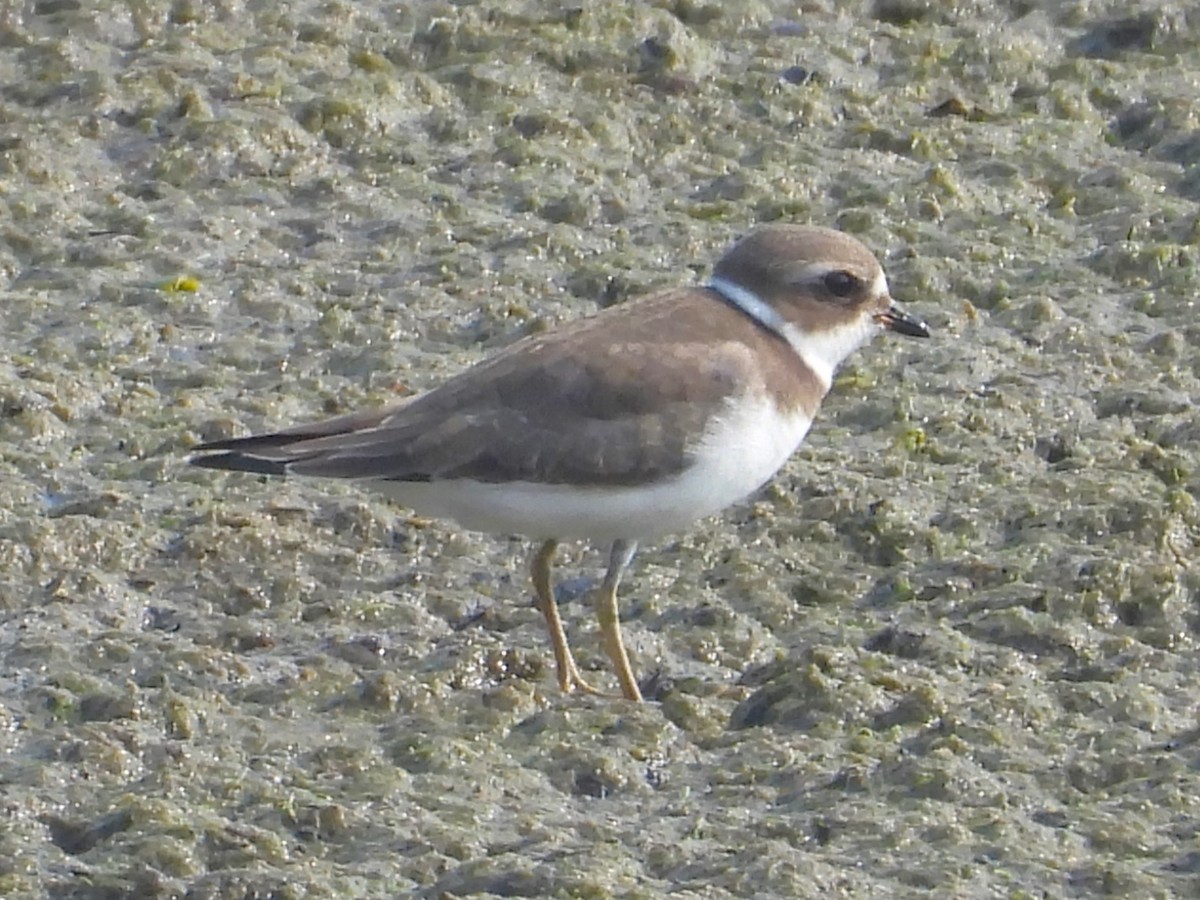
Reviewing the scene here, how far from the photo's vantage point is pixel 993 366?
6930 millimetres

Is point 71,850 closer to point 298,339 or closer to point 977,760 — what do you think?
point 977,760

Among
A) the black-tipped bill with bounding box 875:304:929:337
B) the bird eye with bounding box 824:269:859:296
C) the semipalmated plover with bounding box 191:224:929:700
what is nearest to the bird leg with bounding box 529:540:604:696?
the semipalmated plover with bounding box 191:224:929:700

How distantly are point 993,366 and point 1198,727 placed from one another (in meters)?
1.91

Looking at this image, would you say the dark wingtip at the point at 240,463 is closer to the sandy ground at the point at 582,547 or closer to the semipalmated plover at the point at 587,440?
the semipalmated plover at the point at 587,440

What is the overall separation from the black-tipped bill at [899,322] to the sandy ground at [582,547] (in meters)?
0.46

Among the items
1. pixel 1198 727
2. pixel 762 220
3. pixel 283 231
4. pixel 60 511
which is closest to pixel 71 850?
pixel 60 511

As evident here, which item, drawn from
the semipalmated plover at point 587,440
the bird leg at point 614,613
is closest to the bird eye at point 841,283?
the semipalmated plover at point 587,440

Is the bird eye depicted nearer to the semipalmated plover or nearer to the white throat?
the white throat

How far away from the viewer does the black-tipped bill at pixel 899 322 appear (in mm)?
6070

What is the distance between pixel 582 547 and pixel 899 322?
1.01 metres

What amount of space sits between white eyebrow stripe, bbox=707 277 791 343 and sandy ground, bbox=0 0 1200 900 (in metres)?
0.62

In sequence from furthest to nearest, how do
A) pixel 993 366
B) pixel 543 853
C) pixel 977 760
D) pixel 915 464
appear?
pixel 993 366
pixel 915 464
pixel 977 760
pixel 543 853

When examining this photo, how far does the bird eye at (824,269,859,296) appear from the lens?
5.89 metres

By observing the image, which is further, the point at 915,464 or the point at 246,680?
the point at 915,464
